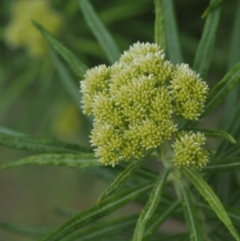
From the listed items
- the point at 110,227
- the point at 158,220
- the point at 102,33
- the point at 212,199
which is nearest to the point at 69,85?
the point at 102,33

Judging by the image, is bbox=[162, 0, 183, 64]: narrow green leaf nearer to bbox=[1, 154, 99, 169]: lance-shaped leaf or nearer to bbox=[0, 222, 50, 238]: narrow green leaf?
bbox=[1, 154, 99, 169]: lance-shaped leaf

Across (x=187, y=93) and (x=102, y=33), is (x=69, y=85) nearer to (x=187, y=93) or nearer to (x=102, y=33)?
(x=102, y=33)

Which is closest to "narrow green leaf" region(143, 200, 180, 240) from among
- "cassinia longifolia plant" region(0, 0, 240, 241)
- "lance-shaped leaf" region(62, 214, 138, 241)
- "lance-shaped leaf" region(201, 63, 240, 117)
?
"cassinia longifolia plant" region(0, 0, 240, 241)

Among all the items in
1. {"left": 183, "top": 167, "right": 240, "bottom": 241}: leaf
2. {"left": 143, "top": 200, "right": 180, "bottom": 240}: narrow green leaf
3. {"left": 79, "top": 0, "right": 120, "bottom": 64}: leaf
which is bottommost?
{"left": 183, "top": 167, "right": 240, "bottom": 241}: leaf

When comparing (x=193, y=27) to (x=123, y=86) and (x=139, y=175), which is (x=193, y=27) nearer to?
(x=139, y=175)

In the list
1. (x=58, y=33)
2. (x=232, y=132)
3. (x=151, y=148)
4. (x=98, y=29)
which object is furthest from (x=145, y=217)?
(x=58, y=33)

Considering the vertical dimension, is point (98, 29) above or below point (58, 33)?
below

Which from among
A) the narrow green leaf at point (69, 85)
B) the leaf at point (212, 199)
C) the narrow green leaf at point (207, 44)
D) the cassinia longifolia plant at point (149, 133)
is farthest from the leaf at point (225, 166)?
the narrow green leaf at point (69, 85)

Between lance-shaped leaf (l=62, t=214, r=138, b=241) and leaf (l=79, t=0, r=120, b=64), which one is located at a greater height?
leaf (l=79, t=0, r=120, b=64)
